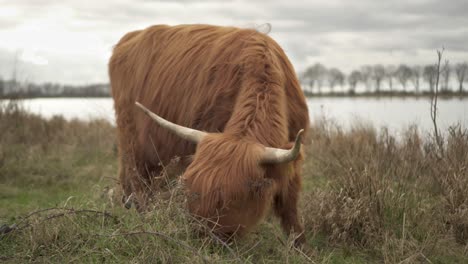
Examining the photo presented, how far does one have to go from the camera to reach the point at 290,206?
4574mm

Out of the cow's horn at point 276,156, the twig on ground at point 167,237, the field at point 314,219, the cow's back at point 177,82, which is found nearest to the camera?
the twig on ground at point 167,237

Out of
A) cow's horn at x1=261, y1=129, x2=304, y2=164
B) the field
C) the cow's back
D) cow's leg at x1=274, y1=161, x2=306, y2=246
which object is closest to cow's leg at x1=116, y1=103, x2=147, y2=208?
the cow's back

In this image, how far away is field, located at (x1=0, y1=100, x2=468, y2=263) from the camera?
3748mm

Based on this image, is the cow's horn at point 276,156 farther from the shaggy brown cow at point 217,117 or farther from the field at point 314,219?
the field at point 314,219

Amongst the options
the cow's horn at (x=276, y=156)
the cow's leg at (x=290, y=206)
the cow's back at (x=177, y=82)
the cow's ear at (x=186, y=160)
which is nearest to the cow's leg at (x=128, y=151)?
the cow's back at (x=177, y=82)

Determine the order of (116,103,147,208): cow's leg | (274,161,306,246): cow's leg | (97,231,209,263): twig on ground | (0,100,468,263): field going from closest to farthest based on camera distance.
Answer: (97,231,209,263): twig on ground
(0,100,468,263): field
(274,161,306,246): cow's leg
(116,103,147,208): cow's leg

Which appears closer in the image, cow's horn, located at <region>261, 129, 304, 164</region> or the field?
cow's horn, located at <region>261, 129, 304, 164</region>

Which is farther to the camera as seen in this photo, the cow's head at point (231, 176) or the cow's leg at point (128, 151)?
the cow's leg at point (128, 151)

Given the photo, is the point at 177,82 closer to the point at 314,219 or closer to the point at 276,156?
the point at 276,156

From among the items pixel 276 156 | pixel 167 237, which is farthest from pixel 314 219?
pixel 167 237

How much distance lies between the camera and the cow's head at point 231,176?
3510mm

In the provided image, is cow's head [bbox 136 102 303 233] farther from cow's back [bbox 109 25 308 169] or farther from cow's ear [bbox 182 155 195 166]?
cow's back [bbox 109 25 308 169]

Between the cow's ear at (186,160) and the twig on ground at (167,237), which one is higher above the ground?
the cow's ear at (186,160)

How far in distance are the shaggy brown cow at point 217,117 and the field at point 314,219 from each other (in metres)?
0.30
